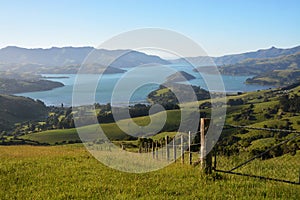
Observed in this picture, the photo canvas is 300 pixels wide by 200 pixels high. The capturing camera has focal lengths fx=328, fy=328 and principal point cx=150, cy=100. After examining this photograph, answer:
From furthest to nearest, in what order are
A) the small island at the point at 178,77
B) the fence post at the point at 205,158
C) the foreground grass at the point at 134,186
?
the small island at the point at 178,77 < the fence post at the point at 205,158 < the foreground grass at the point at 134,186

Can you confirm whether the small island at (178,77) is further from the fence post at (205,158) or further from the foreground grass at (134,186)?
the foreground grass at (134,186)

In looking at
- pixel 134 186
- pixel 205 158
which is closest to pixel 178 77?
pixel 205 158

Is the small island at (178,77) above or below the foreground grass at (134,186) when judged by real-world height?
above

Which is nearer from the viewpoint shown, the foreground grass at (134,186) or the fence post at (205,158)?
the foreground grass at (134,186)

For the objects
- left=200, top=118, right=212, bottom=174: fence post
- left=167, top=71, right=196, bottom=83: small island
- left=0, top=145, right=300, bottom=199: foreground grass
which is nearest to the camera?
left=0, top=145, right=300, bottom=199: foreground grass

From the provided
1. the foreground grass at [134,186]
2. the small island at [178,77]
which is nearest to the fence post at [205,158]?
the foreground grass at [134,186]

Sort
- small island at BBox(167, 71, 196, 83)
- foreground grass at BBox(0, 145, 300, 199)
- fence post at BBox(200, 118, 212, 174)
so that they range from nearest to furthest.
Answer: foreground grass at BBox(0, 145, 300, 199)
fence post at BBox(200, 118, 212, 174)
small island at BBox(167, 71, 196, 83)

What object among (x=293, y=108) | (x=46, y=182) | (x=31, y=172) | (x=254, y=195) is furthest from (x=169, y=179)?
(x=293, y=108)

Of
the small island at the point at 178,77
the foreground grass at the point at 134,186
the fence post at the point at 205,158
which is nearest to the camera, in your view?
the foreground grass at the point at 134,186

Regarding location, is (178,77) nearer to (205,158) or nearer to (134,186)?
(205,158)

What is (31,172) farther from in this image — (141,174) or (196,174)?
(196,174)

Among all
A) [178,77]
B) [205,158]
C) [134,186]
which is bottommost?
[134,186]

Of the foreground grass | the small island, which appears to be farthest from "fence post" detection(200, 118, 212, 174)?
the small island

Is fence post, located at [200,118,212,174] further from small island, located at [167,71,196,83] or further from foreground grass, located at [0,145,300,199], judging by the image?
small island, located at [167,71,196,83]
